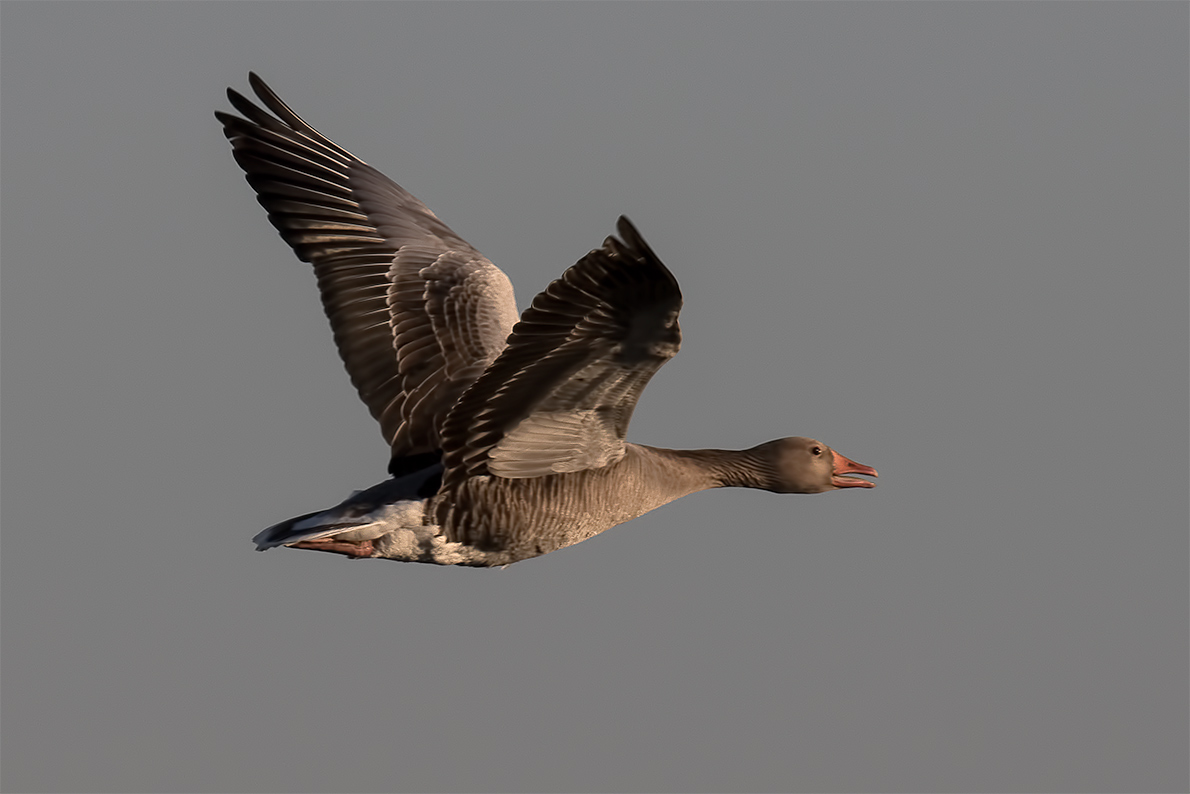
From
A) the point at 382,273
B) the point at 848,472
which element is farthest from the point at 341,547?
the point at 848,472

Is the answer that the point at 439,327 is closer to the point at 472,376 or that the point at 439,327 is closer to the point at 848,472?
the point at 472,376

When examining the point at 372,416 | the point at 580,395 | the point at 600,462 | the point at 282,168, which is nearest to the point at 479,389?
the point at 580,395

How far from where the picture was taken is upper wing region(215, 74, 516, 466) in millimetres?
10875

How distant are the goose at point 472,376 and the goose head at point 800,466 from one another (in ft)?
0.04

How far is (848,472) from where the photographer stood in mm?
11219

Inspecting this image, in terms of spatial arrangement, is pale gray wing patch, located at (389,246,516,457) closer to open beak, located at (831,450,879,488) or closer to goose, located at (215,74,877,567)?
goose, located at (215,74,877,567)

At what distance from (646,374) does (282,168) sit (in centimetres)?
478

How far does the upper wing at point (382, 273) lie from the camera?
1088 cm

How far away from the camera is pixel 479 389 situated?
8758mm

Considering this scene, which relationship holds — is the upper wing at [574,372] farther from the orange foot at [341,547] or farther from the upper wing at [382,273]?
the upper wing at [382,273]

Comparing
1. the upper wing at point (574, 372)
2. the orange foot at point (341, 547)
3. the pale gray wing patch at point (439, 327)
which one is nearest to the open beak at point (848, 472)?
the upper wing at point (574, 372)

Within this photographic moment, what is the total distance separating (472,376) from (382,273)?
1.40 m

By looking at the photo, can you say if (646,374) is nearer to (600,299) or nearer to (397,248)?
(600,299)

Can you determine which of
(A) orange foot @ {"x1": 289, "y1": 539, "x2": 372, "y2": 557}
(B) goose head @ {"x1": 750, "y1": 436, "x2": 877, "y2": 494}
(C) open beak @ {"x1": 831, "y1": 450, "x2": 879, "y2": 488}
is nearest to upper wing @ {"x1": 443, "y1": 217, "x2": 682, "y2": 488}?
(A) orange foot @ {"x1": 289, "y1": 539, "x2": 372, "y2": 557}
